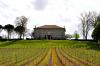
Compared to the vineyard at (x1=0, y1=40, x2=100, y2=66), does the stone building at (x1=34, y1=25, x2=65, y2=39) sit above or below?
above

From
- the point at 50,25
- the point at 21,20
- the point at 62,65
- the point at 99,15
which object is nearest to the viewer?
the point at 62,65

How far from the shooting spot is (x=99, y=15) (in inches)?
4621

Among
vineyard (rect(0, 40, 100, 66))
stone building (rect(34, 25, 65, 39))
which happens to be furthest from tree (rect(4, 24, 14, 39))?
vineyard (rect(0, 40, 100, 66))

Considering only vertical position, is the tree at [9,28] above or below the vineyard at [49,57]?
above

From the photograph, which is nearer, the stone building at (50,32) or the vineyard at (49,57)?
the vineyard at (49,57)

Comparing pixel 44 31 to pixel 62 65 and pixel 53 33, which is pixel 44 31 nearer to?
pixel 53 33

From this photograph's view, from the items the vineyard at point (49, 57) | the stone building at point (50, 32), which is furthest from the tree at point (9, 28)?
the vineyard at point (49, 57)

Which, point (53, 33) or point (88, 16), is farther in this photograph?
point (53, 33)

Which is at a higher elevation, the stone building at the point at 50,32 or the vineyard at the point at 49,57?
the stone building at the point at 50,32

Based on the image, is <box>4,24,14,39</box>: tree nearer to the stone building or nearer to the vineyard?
the stone building

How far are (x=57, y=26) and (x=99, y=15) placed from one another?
Answer: 3333 centimetres

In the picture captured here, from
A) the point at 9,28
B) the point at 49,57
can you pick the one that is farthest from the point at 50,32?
the point at 49,57

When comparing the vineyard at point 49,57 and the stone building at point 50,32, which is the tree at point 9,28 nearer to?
the stone building at point 50,32

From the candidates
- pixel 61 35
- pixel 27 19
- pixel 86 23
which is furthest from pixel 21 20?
→ pixel 86 23
